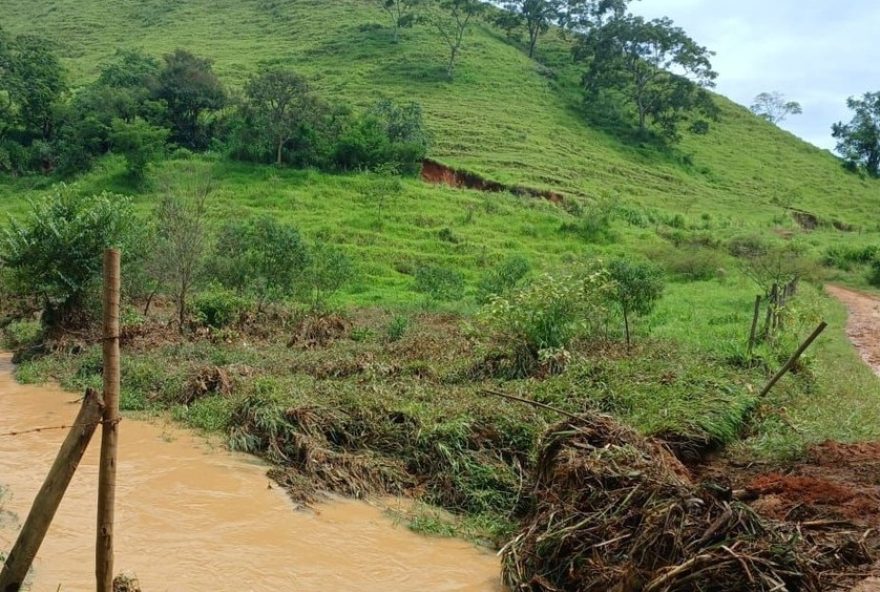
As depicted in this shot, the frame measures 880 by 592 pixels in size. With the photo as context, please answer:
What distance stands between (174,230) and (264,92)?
1929 centimetres

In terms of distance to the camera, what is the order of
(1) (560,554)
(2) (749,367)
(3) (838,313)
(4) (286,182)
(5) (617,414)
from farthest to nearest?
1. (4) (286,182)
2. (3) (838,313)
3. (2) (749,367)
4. (5) (617,414)
5. (1) (560,554)

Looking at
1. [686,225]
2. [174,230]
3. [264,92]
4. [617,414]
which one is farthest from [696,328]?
[264,92]

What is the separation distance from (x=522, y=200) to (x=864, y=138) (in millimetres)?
38732

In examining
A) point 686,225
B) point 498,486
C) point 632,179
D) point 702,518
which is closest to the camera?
point 702,518

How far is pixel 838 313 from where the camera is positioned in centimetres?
2197

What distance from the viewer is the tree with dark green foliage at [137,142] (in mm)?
32375

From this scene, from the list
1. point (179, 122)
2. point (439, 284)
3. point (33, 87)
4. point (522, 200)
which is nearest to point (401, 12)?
point (179, 122)

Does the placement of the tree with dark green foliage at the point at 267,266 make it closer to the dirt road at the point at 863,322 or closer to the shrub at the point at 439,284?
the shrub at the point at 439,284

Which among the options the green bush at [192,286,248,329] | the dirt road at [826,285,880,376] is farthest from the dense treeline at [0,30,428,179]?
the dirt road at [826,285,880,376]

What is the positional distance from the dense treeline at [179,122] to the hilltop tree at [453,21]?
2036cm

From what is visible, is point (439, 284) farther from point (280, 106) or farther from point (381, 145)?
point (280, 106)

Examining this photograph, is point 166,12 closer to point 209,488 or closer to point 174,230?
point 174,230

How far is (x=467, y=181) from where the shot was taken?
37469 mm

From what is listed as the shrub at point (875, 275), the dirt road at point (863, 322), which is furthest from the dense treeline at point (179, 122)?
the shrub at point (875, 275)
